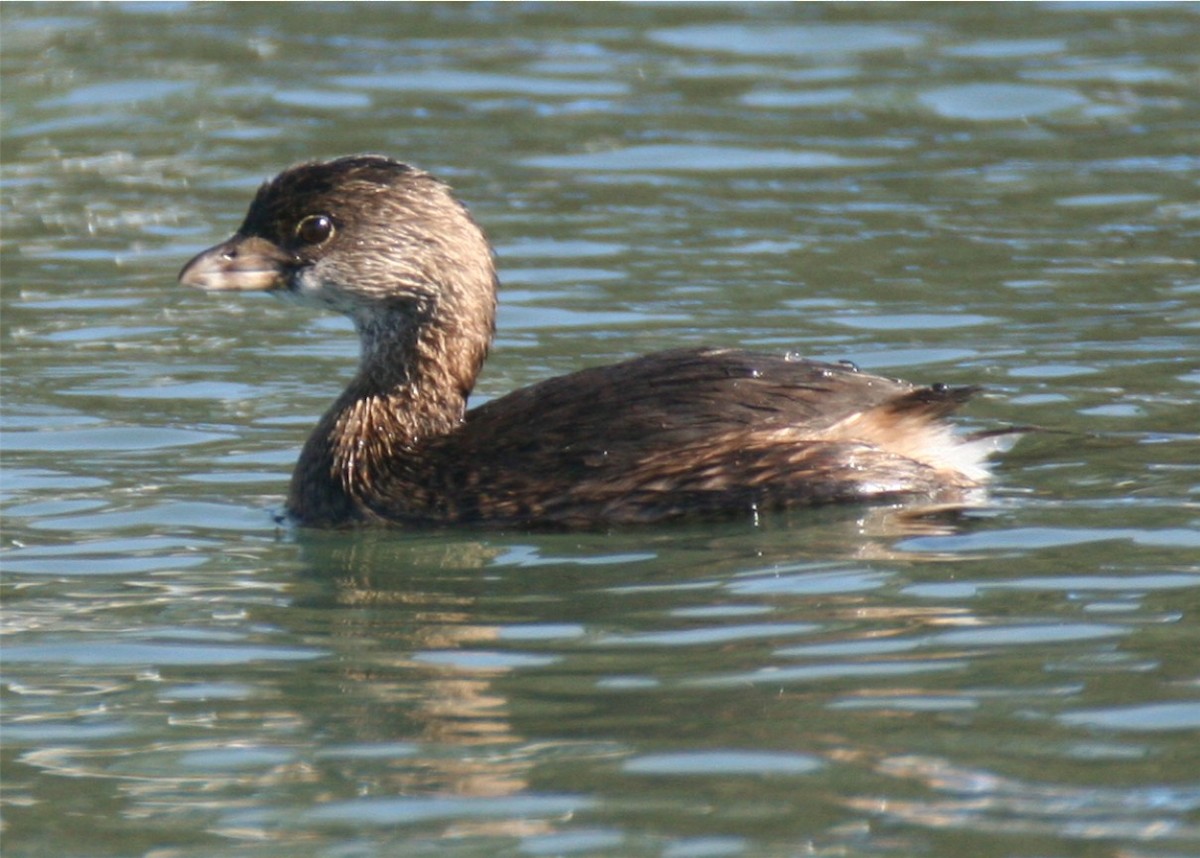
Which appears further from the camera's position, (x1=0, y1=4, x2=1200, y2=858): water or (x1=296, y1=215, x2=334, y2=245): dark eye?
(x1=296, y1=215, x2=334, y2=245): dark eye

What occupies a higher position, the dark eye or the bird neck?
the dark eye

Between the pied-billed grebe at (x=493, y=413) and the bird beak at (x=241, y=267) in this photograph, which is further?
the bird beak at (x=241, y=267)

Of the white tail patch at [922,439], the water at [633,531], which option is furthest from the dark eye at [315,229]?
the white tail patch at [922,439]

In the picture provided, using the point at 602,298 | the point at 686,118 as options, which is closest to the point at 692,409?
the point at 602,298

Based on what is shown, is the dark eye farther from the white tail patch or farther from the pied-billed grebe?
the white tail patch

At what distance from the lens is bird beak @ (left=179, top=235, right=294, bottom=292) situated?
27.2 feet

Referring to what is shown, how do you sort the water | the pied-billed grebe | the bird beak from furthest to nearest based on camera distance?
the bird beak → the pied-billed grebe → the water

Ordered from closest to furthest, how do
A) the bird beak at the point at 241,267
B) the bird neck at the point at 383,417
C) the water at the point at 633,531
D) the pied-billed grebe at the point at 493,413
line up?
the water at the point at 633,531 < the pied-billed grebe at the point at 493,413 < the bird neck at the point at 383,417 < the bird beak at the point at 241,267

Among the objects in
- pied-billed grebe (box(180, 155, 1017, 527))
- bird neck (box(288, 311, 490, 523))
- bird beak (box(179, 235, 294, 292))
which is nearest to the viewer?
pied-billed grebe (box(180, 155, 1017, 527))

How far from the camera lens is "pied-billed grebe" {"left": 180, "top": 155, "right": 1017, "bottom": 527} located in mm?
7535

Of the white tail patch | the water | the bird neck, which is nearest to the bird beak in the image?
the bird neck

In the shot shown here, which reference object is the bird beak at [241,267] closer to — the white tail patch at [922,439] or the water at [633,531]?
the water at [633,531]

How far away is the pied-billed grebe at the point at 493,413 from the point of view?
24.7 ft

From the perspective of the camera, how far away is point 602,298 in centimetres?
1087
